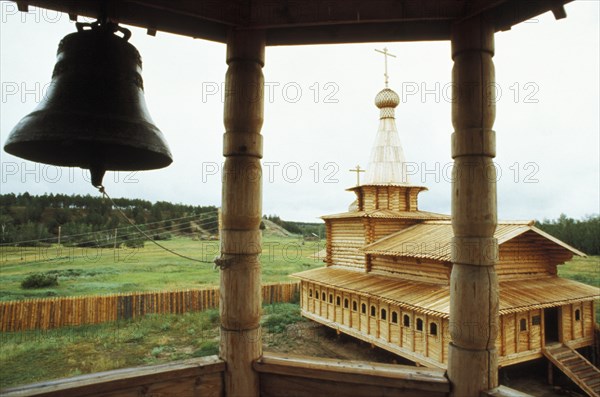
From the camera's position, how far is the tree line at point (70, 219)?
2411 cm

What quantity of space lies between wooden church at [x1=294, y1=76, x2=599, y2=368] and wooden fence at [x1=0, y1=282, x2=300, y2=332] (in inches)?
361

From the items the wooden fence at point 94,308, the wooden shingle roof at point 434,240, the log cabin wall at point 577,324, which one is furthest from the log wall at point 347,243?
the wooden fence at point 94,308

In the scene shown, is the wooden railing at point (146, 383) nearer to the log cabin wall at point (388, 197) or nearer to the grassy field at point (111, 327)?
the grassy field at point (111, 327)

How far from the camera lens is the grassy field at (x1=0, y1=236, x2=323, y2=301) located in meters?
26.5

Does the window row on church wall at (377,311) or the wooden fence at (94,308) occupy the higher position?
the window row on church wall at (377,311)

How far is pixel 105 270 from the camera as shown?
34.2 metres

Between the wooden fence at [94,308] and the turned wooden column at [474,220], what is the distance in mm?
23820

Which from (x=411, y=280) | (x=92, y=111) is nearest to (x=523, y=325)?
(x=411, y=280)

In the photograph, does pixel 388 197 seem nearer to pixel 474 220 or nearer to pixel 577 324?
pixel 577 324

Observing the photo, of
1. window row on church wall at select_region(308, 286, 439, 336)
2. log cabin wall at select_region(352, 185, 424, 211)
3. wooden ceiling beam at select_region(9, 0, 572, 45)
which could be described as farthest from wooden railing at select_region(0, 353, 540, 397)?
log cabin wall at select_region(352, 185, 424, 211)

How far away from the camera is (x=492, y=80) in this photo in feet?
7.86

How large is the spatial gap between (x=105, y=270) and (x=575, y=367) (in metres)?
35.5

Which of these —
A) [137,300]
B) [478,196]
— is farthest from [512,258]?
[137,300]

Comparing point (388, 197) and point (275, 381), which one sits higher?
point (388, 197)
